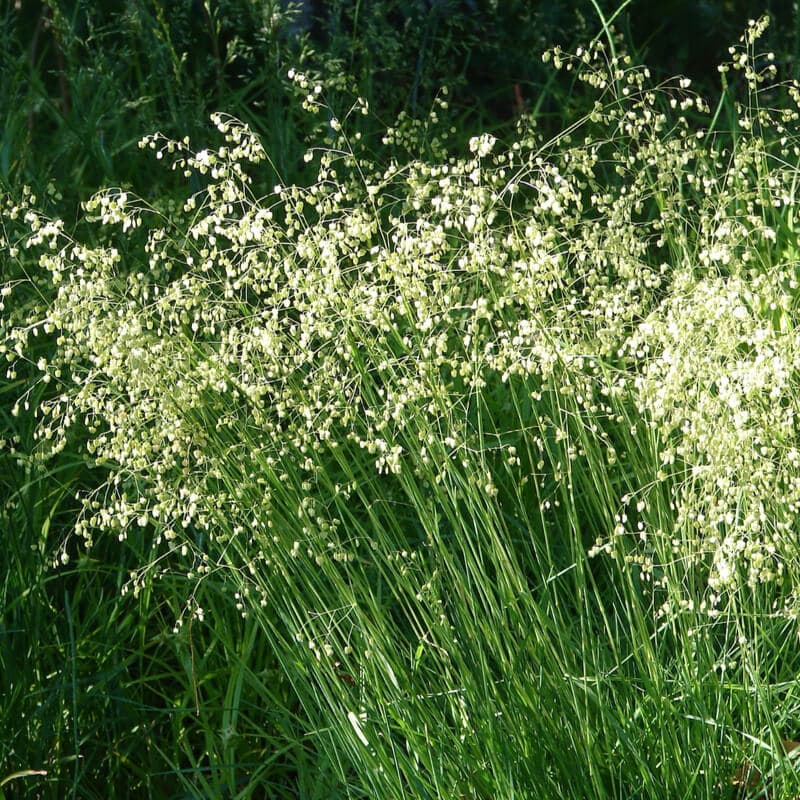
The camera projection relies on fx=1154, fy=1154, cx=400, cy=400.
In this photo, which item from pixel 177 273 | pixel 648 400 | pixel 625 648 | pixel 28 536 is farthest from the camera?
pixel 177 273

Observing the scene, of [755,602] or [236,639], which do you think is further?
[236,639]

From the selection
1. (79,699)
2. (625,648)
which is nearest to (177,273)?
(79,699)

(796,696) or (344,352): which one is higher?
(344,352)

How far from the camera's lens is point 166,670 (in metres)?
3.15

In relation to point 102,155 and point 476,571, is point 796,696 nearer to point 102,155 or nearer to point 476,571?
point 476,571

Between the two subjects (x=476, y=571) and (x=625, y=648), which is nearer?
(x=476, y=571)

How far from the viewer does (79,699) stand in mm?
2670

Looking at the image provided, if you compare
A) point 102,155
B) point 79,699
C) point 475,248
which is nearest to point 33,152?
point 102,155

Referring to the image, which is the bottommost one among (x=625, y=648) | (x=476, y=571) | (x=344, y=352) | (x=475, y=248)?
(x=625, y=648)

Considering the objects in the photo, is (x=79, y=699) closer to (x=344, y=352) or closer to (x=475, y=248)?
(x=344, y=352)

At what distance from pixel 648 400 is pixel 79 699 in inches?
59.4

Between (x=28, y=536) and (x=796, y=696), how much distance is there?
1790mm

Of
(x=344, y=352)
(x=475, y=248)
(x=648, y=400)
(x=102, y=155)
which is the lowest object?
(x=648, y=400)

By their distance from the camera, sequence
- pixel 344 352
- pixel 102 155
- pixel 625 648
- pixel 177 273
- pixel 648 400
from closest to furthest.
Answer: pixel 648 400
pixel 344 352
pixel 625 648
pixel 177 273
pixel 102 155
